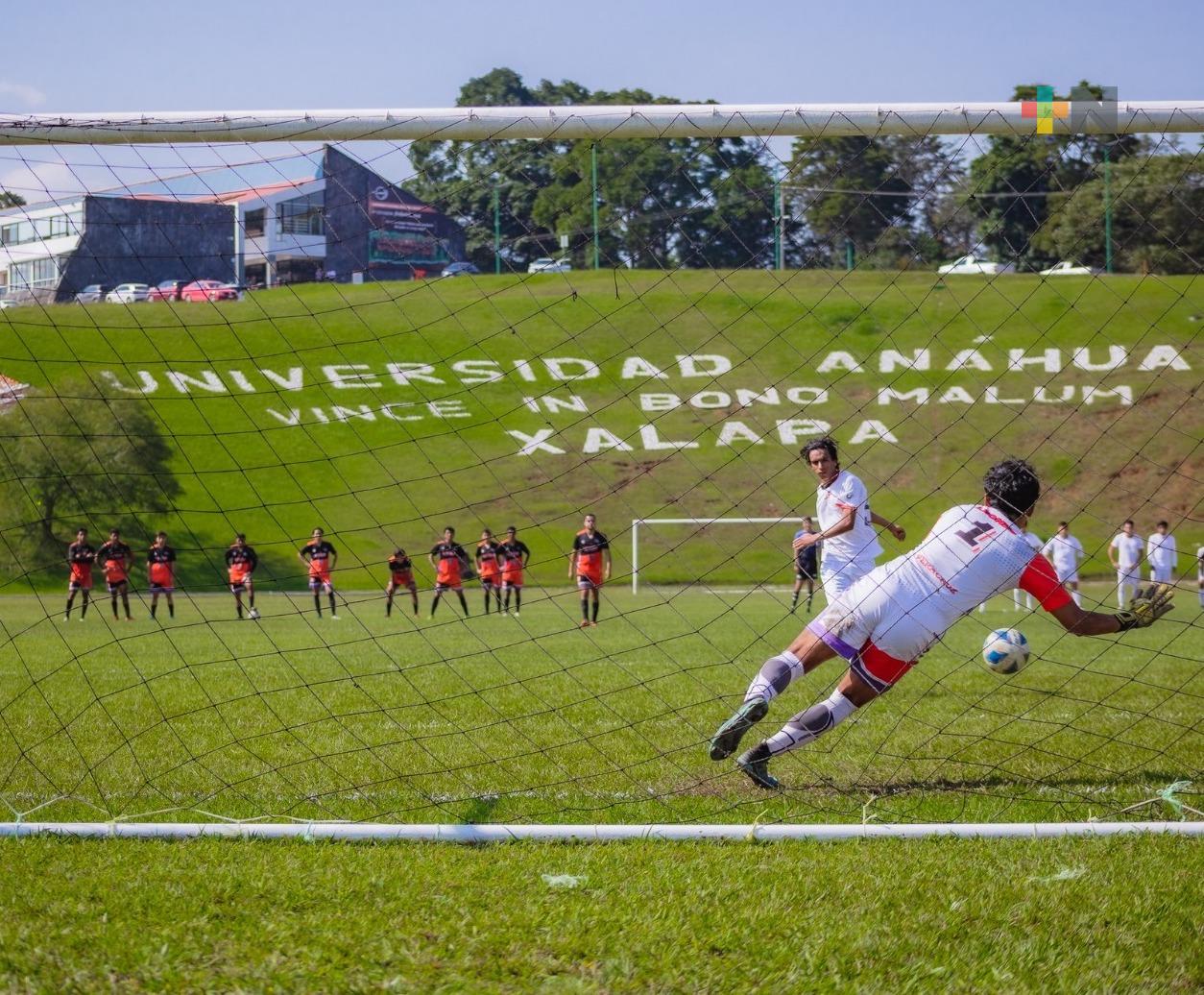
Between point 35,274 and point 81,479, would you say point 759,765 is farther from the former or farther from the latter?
point 81,479

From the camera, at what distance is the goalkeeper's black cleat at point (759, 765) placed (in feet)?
19.5

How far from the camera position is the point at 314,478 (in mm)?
34344

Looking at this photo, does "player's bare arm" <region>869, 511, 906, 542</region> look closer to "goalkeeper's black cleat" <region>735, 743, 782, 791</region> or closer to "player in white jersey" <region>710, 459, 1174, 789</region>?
"player in white jersey" <region>710, 459, 1174, 789</region>

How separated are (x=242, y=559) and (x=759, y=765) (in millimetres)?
16705

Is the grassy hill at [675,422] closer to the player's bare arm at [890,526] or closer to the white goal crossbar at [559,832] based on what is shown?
the player's bare arm at [890,526]

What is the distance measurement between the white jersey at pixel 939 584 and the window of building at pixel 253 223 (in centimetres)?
491

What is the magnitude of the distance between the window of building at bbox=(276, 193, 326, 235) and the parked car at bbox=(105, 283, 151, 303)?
114 centimetres

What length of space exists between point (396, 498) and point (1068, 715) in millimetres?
27311

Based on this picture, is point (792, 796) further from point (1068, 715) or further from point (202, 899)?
point (1068, 715)

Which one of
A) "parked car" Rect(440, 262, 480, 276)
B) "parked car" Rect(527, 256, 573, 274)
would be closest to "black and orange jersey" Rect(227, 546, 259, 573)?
"parked car" Rect(527, 256, 573, 274)

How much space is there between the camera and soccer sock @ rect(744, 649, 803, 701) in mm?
5980

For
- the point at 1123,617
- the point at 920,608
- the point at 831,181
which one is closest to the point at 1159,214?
the point at 831,181

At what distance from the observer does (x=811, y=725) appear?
5.93m

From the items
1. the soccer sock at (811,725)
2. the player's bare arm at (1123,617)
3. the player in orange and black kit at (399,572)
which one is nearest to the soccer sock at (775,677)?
the soccer sock at (811,725)
